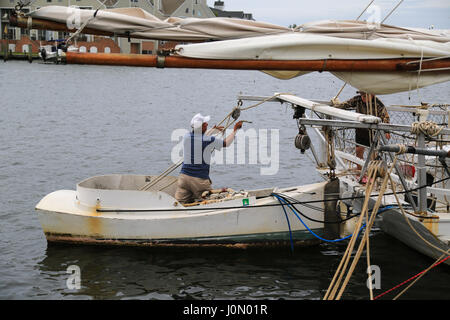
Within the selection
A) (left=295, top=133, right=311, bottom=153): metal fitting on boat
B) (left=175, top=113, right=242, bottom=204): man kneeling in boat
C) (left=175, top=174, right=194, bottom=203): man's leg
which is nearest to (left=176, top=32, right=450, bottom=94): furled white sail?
(left=295, top=133, right=311, bottom=153): metal fitting on boat

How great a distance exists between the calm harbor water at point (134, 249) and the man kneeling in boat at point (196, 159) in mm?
1141

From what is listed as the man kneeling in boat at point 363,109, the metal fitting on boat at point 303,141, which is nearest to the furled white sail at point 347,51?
the metal fitting on boat at point 303,141

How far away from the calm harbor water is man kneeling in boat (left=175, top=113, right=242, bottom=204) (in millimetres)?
1141

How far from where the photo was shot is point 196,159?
448 inches

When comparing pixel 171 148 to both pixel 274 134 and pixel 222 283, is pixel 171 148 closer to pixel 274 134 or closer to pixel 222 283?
pixel 274 134

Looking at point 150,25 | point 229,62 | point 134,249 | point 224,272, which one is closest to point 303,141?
point 229,62

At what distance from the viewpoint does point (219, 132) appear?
1218cm

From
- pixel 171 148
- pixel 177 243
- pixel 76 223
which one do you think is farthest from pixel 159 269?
pixel 171 148

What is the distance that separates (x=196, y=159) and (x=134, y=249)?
213 cm

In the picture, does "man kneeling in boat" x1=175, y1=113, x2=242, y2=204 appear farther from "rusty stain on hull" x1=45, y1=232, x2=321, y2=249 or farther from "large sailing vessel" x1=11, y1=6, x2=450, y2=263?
"rusty stain on hull" x1=45, y1=232, x2=321, y2=249

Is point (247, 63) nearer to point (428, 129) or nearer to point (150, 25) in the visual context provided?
point (150, 25)

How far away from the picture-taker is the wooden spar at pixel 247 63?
8273 millimetres

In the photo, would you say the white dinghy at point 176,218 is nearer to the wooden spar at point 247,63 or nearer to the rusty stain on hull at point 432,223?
the rusty stain on hull at point 432,223

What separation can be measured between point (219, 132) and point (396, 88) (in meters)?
3.80
